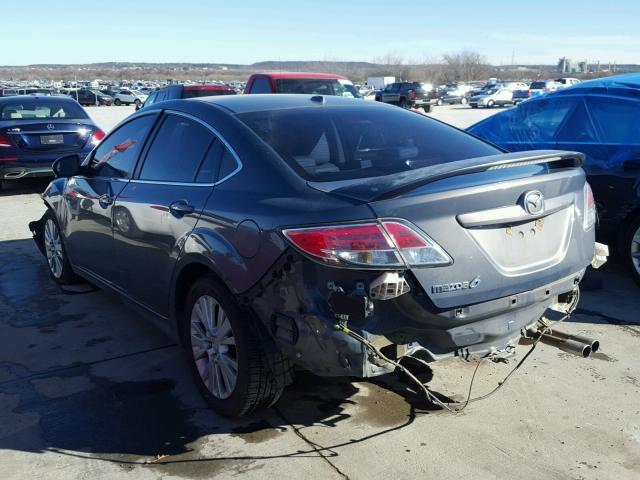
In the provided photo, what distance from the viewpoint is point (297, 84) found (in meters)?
13.1

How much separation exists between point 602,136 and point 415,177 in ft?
12.3

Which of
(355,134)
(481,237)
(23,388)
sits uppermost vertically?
(355,134)

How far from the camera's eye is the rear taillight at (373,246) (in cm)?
283

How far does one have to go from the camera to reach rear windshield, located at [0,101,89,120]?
448 inches

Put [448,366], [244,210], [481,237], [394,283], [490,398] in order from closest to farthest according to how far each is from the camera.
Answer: [394,283] → [481,237] → [244,210] → [490,398] → [448,366]

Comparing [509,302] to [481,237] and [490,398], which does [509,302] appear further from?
[490,398]

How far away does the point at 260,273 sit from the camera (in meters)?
3.16

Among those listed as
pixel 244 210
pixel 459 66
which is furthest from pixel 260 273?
pixel 459 66

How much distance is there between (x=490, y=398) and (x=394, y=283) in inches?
56.2

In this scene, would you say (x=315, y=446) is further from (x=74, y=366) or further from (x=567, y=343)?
(x=74, y=366)

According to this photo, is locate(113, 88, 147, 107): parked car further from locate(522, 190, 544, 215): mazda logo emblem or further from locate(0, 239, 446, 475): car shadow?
locate(522, 190, 544, 215): mazda logo emblem

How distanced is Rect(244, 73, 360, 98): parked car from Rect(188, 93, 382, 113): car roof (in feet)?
28.4

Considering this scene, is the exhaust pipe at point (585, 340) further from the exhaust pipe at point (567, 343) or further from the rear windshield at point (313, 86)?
the rear windshield at point (313, 86)

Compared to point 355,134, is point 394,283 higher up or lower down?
lower down
